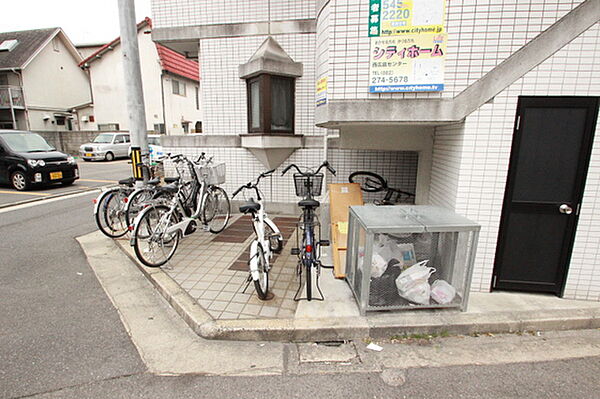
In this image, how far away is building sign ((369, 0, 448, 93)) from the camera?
350 centimetres

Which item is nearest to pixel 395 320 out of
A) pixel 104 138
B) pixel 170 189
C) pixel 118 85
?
pixel 170 189

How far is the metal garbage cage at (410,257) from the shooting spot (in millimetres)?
3400

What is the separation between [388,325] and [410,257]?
34.6 inches

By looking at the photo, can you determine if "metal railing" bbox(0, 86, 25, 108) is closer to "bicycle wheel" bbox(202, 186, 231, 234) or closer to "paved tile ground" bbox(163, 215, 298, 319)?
"bicycle wheel" bbox(202, 186, 231, 234)

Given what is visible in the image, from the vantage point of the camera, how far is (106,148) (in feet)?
66.0

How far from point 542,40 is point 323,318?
3.79 meters

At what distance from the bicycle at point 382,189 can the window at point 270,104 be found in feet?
7.06

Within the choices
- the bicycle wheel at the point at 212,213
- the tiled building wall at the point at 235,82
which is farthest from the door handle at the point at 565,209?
the bicycle wheel at the point at 212,213

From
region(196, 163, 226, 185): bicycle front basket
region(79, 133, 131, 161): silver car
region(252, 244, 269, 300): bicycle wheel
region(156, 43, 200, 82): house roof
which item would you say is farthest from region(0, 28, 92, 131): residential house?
region(252, 244, 269, 300): bicycle wheel

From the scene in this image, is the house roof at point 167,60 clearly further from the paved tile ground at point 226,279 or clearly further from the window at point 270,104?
the paved tile ground at point 226,279

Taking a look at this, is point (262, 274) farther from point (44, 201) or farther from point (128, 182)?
point (44, 201)

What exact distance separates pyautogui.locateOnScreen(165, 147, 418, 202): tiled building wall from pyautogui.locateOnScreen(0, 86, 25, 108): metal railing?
72.6 ft

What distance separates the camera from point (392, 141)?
5.04 m

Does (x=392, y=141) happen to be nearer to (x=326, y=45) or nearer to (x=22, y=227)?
(x=326, y=45)
